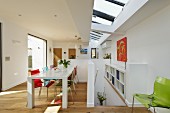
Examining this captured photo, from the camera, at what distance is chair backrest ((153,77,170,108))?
2.03 meters

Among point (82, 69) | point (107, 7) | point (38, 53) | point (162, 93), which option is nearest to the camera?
point (162, 93)

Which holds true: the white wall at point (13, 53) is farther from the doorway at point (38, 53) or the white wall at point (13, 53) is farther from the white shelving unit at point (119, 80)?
the white shelving unit at point (119, 80)

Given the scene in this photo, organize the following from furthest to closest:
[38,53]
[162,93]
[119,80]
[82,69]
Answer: [38,53]
[82,69]
[119,80]
[162,93]

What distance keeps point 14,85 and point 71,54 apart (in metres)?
6.46

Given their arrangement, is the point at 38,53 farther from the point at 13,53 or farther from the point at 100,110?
the point at 100,110

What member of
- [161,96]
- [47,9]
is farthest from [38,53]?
[161,96]

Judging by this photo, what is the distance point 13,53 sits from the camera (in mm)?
5090

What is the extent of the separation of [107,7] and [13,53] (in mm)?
3874

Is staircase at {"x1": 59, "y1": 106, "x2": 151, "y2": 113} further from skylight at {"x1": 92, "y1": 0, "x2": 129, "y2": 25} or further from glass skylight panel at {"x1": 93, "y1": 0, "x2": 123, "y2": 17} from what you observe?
glass skylight panel at {"x1": 93, "y1": 0, "x2": 123, "y2": 17}

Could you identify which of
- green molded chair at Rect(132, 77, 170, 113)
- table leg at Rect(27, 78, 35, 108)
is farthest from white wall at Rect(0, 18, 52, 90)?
green molded chair at Rect(132, 77, 170, 113)

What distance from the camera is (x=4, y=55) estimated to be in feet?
14.9

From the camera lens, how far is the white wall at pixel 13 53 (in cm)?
457

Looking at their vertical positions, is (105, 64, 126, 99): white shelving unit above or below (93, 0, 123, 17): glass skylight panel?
below

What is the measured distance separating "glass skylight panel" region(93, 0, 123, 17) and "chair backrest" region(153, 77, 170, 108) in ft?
9.30
